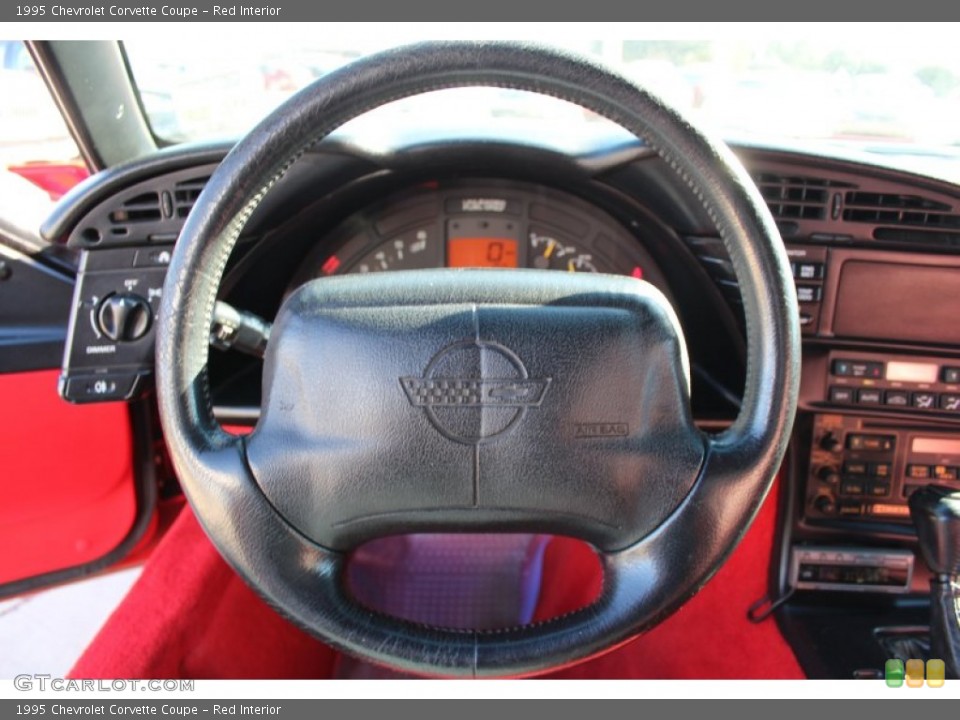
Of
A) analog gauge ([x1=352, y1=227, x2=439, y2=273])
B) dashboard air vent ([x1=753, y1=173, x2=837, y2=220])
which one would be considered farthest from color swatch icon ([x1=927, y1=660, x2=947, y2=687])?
analog gauge ([x1=352, y1=227, x2=439, y2=273])

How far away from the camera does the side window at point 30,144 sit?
5.22 feet

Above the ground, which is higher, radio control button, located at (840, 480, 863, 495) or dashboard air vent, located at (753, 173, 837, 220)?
dashboard air vent, located at (753, 173, 837, 220)

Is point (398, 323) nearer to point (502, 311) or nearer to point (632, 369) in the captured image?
point (502, 311)

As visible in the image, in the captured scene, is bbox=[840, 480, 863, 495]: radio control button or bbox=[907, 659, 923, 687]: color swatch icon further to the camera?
bbox=[840, 480, 863, 495]: radio control button

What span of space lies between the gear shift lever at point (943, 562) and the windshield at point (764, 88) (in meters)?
0.69

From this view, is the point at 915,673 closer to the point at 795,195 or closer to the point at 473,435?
the point at 795,195

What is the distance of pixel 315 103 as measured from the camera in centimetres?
75

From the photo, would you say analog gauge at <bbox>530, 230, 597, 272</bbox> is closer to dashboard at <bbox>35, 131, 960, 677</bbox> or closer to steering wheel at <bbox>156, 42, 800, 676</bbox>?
dashboard at <bbox>35, 131, 960, 677</bbox>

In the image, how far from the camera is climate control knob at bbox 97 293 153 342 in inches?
54.4

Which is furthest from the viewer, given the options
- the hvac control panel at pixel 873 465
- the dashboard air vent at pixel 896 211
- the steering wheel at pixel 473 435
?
the hvac control panel at pixel 873 465

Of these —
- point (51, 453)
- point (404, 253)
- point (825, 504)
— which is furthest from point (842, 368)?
point (51, 453)

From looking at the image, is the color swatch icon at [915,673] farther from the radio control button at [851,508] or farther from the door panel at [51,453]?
the door panel at [51,453]

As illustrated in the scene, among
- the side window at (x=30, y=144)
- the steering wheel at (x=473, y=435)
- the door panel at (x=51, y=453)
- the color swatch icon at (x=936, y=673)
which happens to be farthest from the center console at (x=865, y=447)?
the side window at (x=30, y=144)

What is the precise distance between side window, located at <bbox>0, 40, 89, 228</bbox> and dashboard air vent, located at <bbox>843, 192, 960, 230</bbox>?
1.53 m
